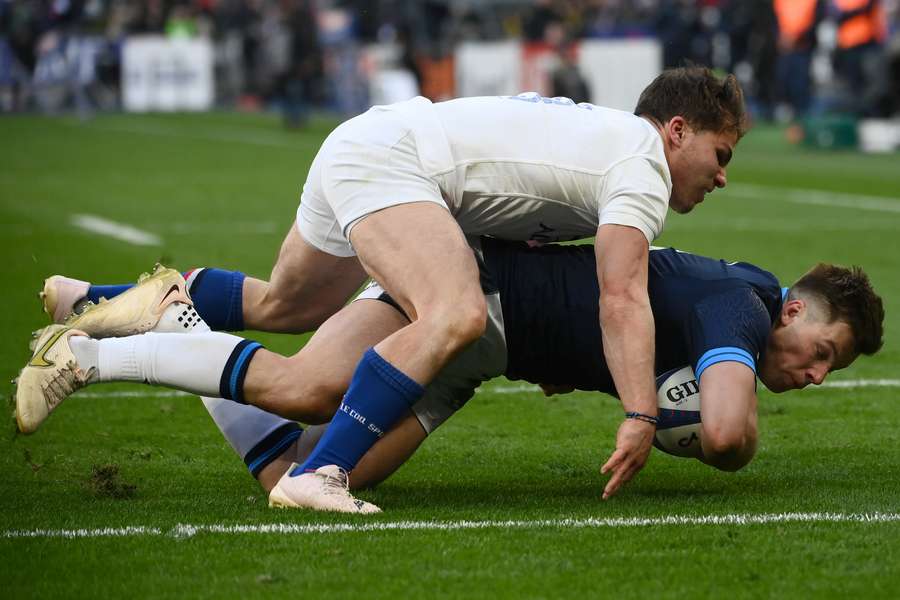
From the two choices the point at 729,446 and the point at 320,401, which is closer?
the point at 729,446

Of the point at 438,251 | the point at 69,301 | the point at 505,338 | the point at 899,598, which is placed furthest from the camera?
the point at 69,301

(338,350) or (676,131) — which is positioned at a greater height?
(676,131)

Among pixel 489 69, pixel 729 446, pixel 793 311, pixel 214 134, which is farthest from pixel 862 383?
pixel 214 134

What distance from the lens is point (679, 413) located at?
516cm

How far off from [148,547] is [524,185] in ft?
5.45

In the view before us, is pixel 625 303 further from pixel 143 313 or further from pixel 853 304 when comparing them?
pixel 143 313

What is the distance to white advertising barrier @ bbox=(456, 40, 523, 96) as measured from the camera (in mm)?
27578

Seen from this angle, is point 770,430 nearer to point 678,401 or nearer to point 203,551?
point 678,401

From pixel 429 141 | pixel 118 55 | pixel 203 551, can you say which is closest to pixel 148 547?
pixel 203 551

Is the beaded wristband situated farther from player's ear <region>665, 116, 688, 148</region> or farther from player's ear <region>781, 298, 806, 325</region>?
player's ear <region>665, 116, 688, 148</region>

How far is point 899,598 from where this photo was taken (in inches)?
156

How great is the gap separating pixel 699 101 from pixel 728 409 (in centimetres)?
106

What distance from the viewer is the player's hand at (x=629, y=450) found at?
15.6 feet

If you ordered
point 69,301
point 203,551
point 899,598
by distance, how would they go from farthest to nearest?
point 69,301 → point 203,551 → point 899,598
